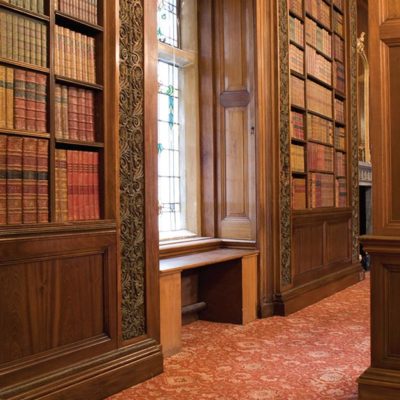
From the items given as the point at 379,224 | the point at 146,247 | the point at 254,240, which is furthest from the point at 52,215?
the point at 254,240

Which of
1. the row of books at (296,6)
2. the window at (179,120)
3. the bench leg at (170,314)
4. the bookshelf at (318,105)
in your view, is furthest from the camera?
the bookshelf at (318,105)

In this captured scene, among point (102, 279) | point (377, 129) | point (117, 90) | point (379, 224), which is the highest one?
point (117, 90)

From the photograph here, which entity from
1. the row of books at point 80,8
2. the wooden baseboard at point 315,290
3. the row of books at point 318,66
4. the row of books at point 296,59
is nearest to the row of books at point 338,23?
the row of books at point 318,66

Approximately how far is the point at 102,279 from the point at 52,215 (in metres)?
0.45

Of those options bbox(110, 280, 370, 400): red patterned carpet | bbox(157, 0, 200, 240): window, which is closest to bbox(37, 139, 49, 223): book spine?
bbox(110, 280, 370, 400): red patterned carpet

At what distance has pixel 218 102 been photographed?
4.86m

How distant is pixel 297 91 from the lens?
5.25m

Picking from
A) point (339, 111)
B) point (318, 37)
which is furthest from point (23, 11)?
point (339, 111)

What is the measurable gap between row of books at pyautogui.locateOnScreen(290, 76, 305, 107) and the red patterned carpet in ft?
5.94

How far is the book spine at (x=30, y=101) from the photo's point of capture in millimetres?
2545

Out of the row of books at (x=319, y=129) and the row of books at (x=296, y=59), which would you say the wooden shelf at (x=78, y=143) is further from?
the row of books at (x=319, y=129)

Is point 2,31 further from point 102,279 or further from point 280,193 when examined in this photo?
point 280,193

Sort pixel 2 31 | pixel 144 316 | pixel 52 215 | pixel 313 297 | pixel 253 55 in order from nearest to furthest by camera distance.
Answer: pixel 2 31, pixel 52 215, pixel 144 316, pixel 253 55, pixel 313 297

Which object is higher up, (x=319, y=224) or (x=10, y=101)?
(x=10, y=101)
